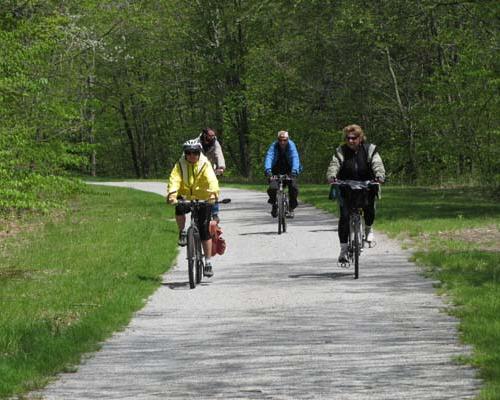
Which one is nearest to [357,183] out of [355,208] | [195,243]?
[355,208]

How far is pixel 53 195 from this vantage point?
1008 inches

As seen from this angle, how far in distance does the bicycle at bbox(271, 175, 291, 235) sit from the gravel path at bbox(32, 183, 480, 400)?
444cm

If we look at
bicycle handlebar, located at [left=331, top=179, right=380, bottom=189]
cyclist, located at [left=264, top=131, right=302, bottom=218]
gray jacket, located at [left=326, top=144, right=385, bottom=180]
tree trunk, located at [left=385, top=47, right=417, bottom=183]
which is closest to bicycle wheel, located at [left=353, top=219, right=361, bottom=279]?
bicycle handlebar, located at [left=331, top=179, right=380, bottom=189]

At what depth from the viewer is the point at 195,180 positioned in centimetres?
1459

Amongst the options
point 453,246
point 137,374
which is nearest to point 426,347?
point 137,374

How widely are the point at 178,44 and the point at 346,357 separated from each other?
51.2 meters

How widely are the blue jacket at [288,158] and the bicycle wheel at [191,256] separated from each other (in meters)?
7.43

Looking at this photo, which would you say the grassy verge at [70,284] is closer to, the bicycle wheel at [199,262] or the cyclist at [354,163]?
the bicycle wheel at [199,262]

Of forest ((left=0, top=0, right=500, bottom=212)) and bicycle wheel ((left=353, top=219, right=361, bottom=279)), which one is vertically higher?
forest ((left=0, top=0, right=500, bottom=212))

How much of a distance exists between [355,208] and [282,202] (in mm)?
6445

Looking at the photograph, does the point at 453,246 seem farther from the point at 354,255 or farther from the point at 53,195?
the point at 53,195

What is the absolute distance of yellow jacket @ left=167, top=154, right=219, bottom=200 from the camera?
14.6 metres

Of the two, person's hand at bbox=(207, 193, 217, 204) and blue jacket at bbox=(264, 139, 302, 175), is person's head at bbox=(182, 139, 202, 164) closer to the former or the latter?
person's hand at bbox=(207, 193, 217, 204)

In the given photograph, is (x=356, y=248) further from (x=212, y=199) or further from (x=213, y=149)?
(x=213, y=149)
